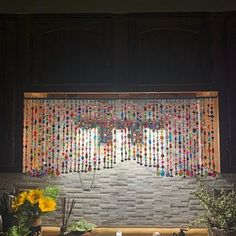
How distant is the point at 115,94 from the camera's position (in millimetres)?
2111

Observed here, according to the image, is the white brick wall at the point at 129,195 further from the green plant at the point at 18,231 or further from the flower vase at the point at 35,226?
the green plant at the point at 18,231

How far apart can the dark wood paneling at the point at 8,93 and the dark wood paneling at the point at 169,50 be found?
0.74 meters

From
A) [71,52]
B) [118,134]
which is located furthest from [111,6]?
[118,134]

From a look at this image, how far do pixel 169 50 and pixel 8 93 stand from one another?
3.38ft

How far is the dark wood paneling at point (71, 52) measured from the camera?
205 centimetres

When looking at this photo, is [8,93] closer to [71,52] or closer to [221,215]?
[71,52]

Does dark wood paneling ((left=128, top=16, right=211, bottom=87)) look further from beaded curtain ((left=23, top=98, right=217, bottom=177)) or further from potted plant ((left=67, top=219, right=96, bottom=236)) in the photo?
potted plant ((left=67, top=219, right=96, bottom=236))

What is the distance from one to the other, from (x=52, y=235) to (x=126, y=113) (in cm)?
95

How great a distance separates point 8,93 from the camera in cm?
204

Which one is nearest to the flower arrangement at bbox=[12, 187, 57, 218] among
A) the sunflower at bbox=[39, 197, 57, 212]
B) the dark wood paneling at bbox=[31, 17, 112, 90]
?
the sunflower at bbox=[39, 197, 57, 212]

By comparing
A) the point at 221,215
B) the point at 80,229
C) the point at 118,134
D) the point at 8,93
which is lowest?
the point at 80,229

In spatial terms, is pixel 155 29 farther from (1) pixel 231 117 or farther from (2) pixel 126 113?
(1) pixel 231 117

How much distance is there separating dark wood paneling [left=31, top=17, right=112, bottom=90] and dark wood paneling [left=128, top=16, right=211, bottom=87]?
0.57ft

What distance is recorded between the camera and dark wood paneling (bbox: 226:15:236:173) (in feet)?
6.52
